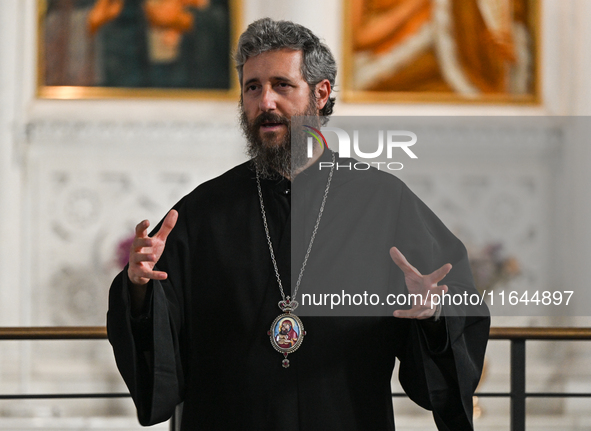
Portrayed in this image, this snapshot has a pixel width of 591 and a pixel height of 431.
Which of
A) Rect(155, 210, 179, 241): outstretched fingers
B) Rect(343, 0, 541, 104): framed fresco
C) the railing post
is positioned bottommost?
the railing post

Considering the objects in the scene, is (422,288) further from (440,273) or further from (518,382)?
(518,382)

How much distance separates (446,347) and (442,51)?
380cm

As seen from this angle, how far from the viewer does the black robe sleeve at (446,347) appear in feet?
6.29

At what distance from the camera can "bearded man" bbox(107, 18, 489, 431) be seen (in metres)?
1.90

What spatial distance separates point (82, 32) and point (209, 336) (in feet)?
12.7

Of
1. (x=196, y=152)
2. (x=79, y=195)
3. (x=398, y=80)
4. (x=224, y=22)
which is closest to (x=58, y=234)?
(x=79, y=195)

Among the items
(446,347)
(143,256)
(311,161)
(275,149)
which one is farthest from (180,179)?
(446,347)

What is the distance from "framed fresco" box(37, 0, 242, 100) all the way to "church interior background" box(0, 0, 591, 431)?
101 mm

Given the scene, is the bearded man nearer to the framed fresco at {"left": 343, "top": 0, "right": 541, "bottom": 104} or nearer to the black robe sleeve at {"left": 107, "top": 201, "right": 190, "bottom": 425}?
the black robe sleeve at {"left": 107, "top": 201, "right": 190, "bottom": 425}

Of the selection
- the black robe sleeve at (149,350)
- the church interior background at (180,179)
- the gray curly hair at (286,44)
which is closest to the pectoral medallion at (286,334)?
the black robe sleeve at (149,350)

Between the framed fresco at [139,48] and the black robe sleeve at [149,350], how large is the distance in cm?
345

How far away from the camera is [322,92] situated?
2.22 metres

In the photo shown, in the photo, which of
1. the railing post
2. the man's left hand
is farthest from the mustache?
the railing post

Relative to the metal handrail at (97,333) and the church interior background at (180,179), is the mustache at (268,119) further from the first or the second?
the church interior background at (180,179)
